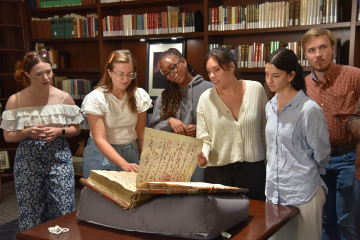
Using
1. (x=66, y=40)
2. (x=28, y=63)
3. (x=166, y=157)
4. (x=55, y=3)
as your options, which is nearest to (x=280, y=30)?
(x=28, y=63)

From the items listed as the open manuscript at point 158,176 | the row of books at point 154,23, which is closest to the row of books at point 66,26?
the row of books at point 154,23

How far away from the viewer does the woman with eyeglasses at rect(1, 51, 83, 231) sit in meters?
2.29

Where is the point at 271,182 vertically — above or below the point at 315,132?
below

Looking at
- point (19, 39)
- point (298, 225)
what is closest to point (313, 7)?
point (298, 225)

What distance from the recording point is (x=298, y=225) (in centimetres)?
146

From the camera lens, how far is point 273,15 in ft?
11.0

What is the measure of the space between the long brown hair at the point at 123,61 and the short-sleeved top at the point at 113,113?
0.03 metres

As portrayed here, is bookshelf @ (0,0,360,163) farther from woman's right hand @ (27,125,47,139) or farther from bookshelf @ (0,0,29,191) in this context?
woman's right hand @ (27,125,47,139)

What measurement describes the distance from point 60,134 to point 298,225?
1630 mm

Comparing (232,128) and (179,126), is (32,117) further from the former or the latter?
(232,128)

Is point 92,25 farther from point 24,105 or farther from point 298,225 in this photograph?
point 298,225

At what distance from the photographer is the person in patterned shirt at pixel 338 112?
80.9 inches

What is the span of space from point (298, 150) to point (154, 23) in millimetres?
2894

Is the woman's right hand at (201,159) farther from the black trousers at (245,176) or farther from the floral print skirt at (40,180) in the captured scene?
the floral print skirt at (40,180)
